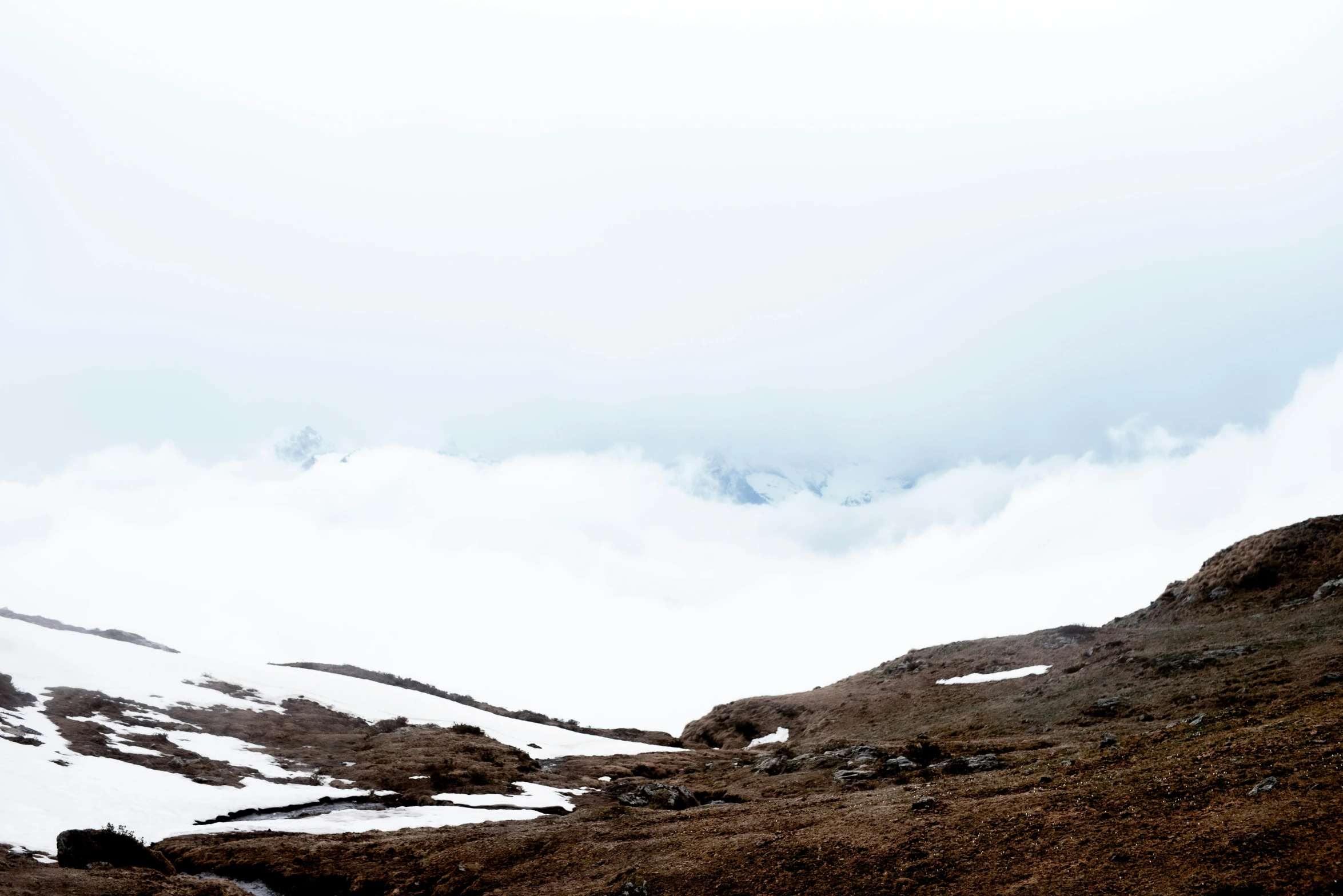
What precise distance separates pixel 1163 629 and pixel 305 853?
6343 centimetres

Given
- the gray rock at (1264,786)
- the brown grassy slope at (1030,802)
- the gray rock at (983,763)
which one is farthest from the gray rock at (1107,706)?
the gray rock at (1264,786)

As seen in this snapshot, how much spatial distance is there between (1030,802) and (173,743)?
190 ft

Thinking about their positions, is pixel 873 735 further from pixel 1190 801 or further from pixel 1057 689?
pixel 1190 801

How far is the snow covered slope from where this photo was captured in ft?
132

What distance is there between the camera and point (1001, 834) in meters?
23.0

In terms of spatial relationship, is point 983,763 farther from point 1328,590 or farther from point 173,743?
point 173,743

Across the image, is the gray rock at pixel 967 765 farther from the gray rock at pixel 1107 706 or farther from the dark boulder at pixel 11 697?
Answer: the dark boulder at pixel 11 697

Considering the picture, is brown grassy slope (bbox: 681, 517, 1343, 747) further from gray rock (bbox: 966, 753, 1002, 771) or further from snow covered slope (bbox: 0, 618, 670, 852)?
snow covered slope (bbox: 0, 618, 670, 852)

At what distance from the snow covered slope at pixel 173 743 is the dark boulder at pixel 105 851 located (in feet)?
9.05

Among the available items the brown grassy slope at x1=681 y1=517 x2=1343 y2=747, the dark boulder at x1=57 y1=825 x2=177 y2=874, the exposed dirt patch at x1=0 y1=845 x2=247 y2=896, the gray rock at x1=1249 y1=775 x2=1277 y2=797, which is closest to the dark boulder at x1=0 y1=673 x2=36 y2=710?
the dark boulder at x1=57 y1=825 x2=177 y2=874

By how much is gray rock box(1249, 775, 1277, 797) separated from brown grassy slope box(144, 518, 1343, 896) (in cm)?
26

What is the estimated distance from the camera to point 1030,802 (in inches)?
991

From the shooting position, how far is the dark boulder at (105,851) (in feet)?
104


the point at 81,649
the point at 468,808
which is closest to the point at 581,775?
the point at 468,808
